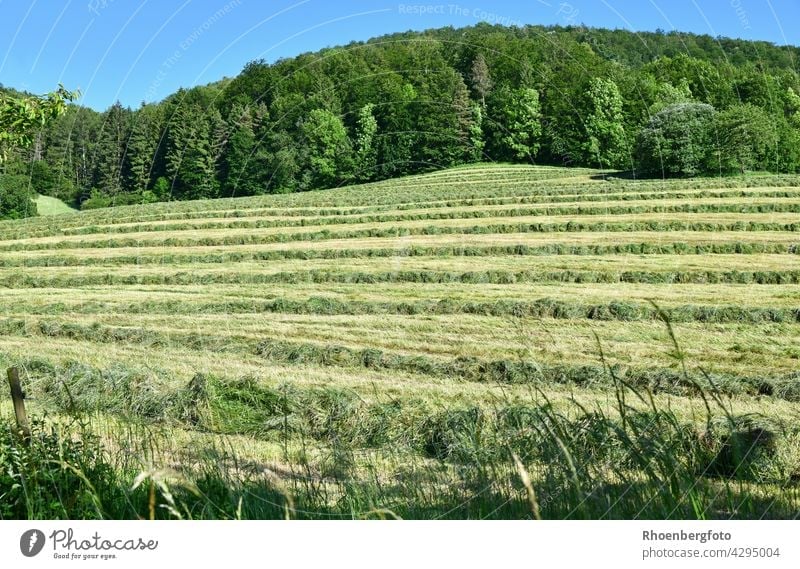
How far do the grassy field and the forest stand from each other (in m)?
2.78

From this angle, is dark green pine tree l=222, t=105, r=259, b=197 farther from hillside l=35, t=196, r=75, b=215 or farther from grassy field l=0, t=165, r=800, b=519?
hillside l=35, t=196, r=75, b=215

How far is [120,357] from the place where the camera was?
Result: 1182 cm

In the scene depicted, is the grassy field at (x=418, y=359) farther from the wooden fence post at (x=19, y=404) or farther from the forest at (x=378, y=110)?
the forest at (x=378, y=110)

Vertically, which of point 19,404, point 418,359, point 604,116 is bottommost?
point 418,359

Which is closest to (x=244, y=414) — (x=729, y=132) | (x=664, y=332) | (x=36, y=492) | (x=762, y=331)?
(x=36, y=492)

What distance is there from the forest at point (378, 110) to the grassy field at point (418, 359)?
9.11 feet

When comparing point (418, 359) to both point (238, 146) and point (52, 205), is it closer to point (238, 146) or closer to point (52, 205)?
point (238, 146)

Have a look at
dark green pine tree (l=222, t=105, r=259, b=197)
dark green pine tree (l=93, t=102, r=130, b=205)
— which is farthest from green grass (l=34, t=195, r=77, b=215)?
dark green pine tree (l=222, t=105, r=259, b=197)

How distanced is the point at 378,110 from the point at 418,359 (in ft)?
12.5

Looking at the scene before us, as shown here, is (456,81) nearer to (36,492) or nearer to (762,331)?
(762,331)

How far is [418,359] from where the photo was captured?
36.3 ft

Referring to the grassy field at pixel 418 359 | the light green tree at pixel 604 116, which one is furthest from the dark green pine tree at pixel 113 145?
the light green tree at pixel 604 116

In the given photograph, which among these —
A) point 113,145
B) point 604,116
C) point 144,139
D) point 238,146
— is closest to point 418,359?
point 238,146
